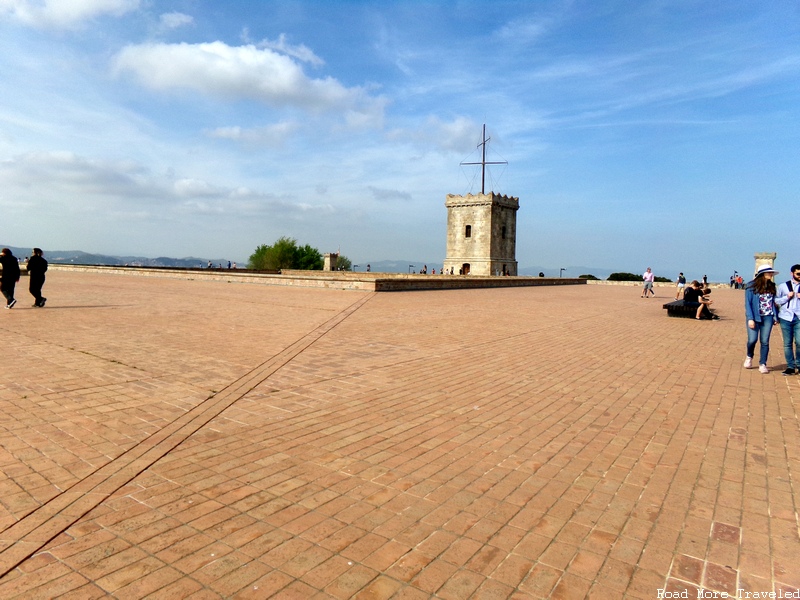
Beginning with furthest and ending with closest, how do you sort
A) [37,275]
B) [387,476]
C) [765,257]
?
1. [765,257]
2. [37,275]
3. [387,476]

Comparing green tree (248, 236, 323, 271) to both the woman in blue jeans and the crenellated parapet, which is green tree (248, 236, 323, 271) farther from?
the woman in blue jeans

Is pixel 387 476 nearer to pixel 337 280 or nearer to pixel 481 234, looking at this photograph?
pixel 337 280

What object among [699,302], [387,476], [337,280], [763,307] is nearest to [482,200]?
[337,280]

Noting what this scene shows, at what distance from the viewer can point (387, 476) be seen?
3.18m

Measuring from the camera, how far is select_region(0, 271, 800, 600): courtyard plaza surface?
7.32 feet

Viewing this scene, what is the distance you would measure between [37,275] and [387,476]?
1230 centimetres

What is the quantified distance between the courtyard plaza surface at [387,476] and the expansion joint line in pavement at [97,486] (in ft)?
0.05

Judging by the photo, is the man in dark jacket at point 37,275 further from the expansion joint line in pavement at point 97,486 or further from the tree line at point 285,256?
the tree line at point 285,256

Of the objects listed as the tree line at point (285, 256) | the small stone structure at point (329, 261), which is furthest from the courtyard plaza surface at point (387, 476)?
the tree line at point (285, 256)

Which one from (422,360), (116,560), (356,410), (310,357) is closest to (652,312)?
(422,360)

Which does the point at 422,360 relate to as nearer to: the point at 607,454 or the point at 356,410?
the point at 356,410

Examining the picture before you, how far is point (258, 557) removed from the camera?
2309mm

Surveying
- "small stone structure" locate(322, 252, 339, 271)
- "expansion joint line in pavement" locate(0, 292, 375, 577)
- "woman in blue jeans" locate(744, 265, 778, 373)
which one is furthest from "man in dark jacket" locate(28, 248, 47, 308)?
"small stone structure" locate(322, 252, 339, 271)

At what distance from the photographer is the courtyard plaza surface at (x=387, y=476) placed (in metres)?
2.23
